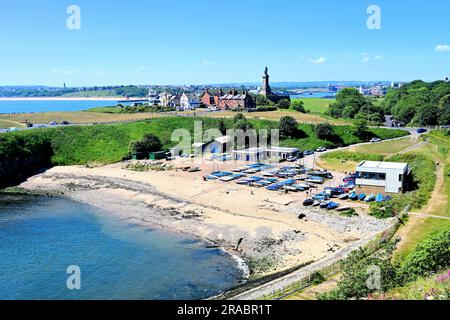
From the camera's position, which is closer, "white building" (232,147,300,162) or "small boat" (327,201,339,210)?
"small boat" (327,201,339,210)

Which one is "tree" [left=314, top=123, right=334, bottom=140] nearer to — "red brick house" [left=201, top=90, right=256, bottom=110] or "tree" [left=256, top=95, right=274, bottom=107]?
"red brick house" [left=201, top=90, right=256, bottom=110]

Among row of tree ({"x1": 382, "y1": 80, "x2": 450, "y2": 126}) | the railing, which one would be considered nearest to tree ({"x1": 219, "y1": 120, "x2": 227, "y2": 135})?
row of tree ({"x1": 382, "y1": 80, "x2": 450, "y2": 126})

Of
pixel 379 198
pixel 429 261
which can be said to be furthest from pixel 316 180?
pixel 429 261

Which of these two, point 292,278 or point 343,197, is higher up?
point 343,197

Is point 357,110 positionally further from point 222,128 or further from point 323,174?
point 323,174
